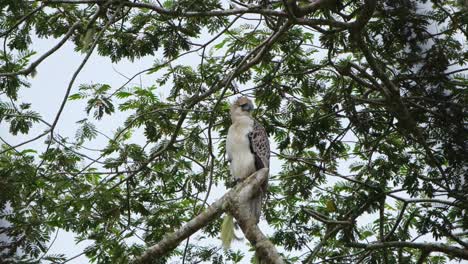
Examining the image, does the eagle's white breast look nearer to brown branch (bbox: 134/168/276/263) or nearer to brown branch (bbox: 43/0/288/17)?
brown branch (bbox: 43/0/288/17)

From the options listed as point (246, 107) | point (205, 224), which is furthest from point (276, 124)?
point (205, 224)

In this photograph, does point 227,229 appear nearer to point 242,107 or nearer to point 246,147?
point 246,147

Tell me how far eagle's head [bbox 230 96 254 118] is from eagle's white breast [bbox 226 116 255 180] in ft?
0.48

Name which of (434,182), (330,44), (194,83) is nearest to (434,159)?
(434,182)

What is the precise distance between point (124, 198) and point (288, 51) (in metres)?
2.18

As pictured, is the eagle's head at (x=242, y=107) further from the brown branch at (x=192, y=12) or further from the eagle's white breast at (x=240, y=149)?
the brown branch at (x=192, y=12)

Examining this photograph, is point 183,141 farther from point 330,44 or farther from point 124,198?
point 330,44

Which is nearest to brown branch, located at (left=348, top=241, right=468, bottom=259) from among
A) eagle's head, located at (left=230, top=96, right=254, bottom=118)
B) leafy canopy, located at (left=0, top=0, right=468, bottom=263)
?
leafy canopy, located at (left=0, top=0, right=468, bottom=263)

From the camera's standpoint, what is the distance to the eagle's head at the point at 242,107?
674 centimetres

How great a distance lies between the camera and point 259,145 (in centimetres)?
647

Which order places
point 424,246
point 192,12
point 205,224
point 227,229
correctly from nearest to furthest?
point 205,224 → point 227,229 → point 192,12 → point 424,246

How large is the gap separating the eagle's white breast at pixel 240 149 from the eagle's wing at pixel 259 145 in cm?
4

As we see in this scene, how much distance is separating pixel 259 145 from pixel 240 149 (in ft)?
0.65

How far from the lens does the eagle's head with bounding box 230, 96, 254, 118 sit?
6.74 meters
